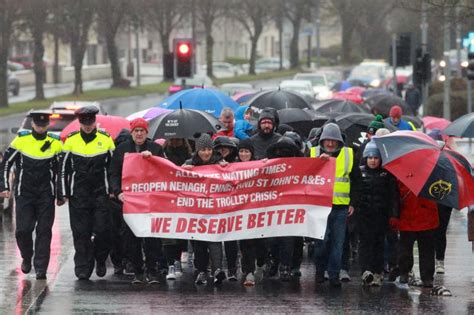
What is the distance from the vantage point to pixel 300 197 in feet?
47.6

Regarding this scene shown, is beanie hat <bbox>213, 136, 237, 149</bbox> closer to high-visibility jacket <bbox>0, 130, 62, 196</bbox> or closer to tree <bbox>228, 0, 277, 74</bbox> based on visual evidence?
high-visibility jacket <bbox>0, 130, 62, 196</bbox>

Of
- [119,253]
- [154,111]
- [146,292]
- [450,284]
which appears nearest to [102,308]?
[146,292]

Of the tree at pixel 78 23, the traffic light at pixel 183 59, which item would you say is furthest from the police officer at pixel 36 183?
the tree at pixel 78 23

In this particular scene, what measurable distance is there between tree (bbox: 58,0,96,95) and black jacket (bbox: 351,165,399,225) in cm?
5248

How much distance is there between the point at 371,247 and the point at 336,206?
1.82 feet

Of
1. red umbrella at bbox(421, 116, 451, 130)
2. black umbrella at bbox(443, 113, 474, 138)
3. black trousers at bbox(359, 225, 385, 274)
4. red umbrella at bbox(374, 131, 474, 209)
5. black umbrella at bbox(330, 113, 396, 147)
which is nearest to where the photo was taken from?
red umbrella at bbox(374, 131, 474, 209)

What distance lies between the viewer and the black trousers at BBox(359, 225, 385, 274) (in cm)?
1422

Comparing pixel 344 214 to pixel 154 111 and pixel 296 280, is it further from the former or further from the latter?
pixel 154 111

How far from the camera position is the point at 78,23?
6781 cm

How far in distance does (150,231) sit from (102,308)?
1.80m

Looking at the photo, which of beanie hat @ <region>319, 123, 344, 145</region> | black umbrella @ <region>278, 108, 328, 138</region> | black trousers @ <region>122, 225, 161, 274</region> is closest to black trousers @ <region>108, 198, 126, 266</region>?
black trousers @ <region>122, 225, 161, 274</region>

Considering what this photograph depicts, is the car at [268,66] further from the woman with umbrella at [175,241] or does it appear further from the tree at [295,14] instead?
the woman with umbrella at [175,241]

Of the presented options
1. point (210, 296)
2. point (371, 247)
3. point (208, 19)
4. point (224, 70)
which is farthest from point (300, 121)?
point (224, 70)

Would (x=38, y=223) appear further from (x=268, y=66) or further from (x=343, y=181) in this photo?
(x=268, y=66)
